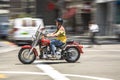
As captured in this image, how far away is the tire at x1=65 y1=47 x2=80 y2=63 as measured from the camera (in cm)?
1673

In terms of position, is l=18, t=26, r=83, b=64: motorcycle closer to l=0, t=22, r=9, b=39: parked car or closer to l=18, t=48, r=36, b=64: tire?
l=18, t=48, r=36, b=64: tire

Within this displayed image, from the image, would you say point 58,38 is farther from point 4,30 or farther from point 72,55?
point 4,30

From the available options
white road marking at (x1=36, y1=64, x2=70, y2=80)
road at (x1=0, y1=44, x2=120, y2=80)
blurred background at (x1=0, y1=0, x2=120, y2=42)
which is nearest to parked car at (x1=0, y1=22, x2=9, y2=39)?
blurred background at (x1=0, y1=0, x2=120, y2=42)

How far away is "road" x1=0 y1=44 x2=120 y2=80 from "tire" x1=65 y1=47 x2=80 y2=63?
205mm

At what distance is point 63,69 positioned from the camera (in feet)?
48.2

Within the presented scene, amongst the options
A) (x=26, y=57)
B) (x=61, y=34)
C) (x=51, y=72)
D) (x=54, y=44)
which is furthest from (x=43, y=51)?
(x=51, y=72)

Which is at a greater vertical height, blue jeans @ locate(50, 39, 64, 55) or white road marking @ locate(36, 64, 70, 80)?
blue jeans @ locate(50, 39, 64, 55)

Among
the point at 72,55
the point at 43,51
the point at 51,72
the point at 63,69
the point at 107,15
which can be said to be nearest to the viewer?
the point at 51,72

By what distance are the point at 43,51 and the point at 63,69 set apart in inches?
76.4

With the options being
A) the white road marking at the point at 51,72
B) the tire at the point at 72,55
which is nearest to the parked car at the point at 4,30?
the tire at the point at 72,55

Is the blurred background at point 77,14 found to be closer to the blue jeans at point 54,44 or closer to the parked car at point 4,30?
the parked car at point 4,30

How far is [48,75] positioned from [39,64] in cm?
297

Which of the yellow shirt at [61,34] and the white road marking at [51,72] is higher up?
the yellow shirt at [61,34]

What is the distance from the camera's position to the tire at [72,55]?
16.7 meters
